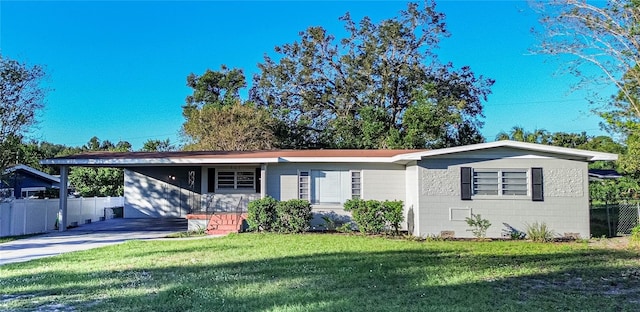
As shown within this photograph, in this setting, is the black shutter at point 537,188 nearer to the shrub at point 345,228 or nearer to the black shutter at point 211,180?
the shrub at point 345,228

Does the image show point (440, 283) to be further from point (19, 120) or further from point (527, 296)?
point (19, 120)

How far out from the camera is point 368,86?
28.7 metres

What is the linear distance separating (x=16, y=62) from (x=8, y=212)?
4560mm

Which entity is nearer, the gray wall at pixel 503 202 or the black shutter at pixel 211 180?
the gray wall at pixel 503 202

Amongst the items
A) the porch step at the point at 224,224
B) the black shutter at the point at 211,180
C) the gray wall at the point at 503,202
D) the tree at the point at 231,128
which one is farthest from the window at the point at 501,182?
the tree at the point at 231,128

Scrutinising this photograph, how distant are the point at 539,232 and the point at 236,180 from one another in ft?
35.7

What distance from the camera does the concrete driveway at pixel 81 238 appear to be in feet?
34.5

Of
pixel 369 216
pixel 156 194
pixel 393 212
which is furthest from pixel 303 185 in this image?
pixel 156 194

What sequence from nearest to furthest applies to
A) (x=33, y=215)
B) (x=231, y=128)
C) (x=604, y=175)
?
(x=33, y=215), (x=604, y=175), (x=231, y=128)

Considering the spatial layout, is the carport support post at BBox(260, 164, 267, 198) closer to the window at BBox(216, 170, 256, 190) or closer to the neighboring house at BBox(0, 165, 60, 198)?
the window at BBox(216, 170, 256, 190)

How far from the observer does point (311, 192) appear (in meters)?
15.1

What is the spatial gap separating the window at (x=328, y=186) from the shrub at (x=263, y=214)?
131 cm

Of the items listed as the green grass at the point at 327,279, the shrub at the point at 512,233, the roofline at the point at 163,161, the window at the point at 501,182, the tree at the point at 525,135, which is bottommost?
the green grass at the point at 327,279

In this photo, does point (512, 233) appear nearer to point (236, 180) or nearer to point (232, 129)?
point (236, 180)
